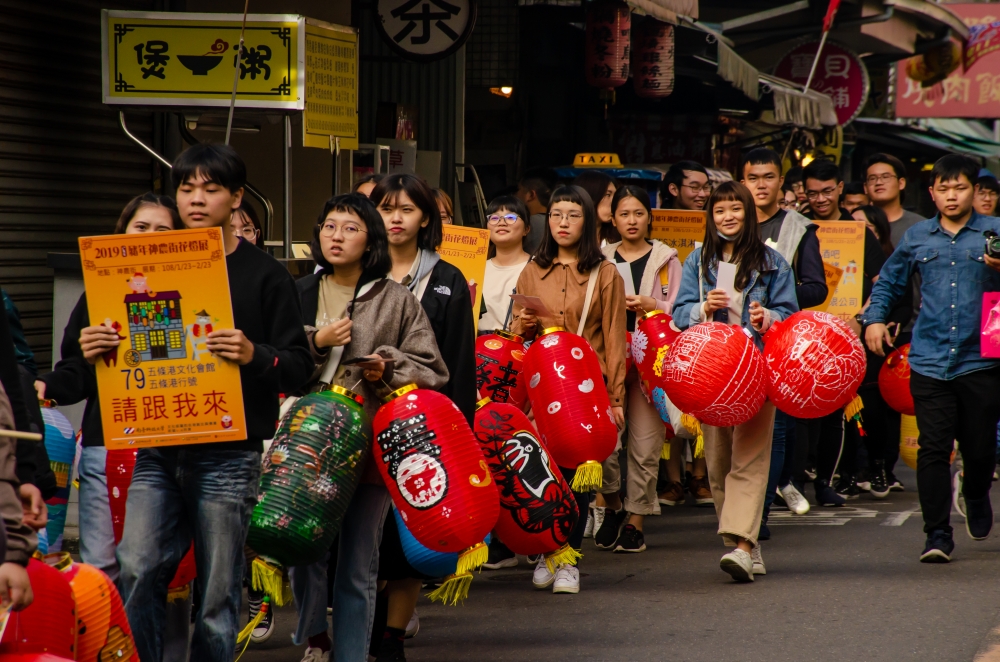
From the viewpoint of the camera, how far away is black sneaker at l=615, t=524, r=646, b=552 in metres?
7.92

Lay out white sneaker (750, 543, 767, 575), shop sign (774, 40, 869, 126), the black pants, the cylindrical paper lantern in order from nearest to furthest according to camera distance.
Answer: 1. the cylindrical paper lantern
2. white sneaker (750, 543, 767, 575)
3. the black pants
4. shop sign (774, 40, 869, 126)

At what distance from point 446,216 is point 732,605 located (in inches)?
108

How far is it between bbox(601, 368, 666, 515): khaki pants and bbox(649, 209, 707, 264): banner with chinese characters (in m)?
1.83

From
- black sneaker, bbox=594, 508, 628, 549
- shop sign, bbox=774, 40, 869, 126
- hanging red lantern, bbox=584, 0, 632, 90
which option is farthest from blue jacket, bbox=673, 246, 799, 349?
shop sign, bbox=774, 40, 869, 126

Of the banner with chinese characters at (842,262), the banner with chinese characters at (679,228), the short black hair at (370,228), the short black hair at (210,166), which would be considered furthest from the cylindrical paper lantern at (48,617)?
the banner with chinese characters at (842,262)

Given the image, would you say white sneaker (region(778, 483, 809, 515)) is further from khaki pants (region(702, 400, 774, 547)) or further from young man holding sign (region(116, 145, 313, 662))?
young man holding sign (region(116, 145, 313, 662))

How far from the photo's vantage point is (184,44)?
7551mm

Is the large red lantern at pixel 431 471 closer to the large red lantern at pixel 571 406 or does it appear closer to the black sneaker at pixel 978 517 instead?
the large red lantern at pixel 571 406

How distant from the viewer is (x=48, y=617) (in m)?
3.21

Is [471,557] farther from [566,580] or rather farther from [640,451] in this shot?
[640,451]

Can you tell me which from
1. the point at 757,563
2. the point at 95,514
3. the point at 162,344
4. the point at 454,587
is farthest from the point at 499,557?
the point at 162,344

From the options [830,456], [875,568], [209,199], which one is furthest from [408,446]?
[830,456]

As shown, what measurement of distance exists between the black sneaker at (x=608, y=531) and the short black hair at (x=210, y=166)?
14.3ft

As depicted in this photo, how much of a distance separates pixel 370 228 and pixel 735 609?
2.74 meters
